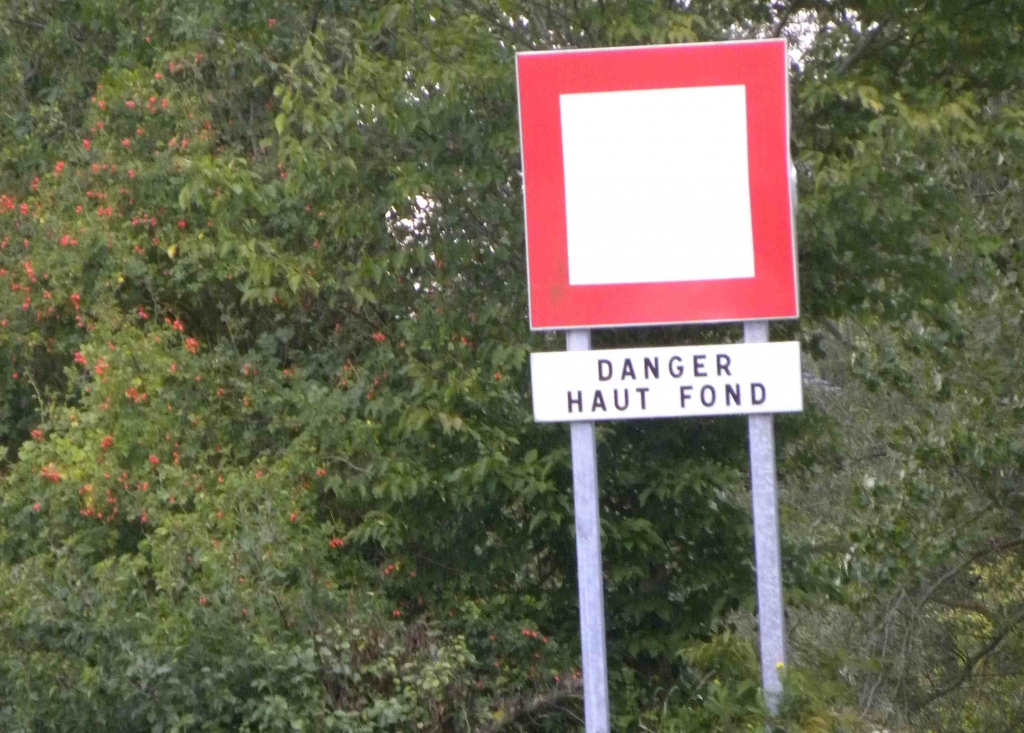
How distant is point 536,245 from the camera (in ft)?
13.6

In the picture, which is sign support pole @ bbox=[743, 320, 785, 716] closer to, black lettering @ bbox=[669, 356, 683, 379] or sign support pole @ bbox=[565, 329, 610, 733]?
black lettering @ bbox=[669, 356, 683, 379]

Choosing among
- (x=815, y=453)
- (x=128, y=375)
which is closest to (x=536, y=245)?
(x=815, y=453)

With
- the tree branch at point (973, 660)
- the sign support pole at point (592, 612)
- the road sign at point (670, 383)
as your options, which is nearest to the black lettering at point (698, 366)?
the road sign at point (670, 383)

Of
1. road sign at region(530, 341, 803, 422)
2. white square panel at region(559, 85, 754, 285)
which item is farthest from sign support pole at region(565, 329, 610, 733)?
white square panel at region(559, 85, 754, 285)

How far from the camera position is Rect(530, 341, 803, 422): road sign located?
4090mm

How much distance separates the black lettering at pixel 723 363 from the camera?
161 inches

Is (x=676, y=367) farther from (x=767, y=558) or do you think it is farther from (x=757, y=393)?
(x=767, y=558)

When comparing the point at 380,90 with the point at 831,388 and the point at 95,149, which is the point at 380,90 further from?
the point at 831,388

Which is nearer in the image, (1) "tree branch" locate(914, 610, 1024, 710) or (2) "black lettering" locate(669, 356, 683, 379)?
(2) "black lettering" locate(669, 356, 683, 379)

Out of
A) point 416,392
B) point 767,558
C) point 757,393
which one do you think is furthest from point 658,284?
point 416,392

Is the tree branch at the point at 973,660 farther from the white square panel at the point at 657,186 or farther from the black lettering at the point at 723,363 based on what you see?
the white square panel at the point at 657,186

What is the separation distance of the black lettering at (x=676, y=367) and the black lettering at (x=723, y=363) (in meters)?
0.12

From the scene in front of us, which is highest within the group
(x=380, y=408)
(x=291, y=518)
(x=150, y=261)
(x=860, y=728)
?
(x=150, y=261)

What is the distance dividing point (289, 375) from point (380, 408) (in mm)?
1753
